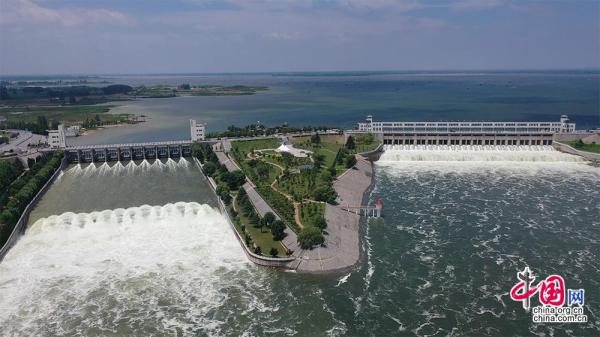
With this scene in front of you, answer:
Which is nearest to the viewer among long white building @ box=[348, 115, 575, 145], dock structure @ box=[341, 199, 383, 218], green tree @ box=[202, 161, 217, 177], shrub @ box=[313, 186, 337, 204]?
dock structure @ box=[341, 199, 383, 218]

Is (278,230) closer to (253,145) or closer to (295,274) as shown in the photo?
(295,274)

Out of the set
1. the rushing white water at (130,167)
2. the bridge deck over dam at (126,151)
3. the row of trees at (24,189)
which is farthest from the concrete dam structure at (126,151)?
the row of trees at (24,189)

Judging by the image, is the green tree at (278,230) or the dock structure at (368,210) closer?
the green tree at (278,230)

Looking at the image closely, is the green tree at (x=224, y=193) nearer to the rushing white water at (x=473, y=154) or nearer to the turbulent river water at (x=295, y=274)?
the turbulent river water at (x=295, y=274)

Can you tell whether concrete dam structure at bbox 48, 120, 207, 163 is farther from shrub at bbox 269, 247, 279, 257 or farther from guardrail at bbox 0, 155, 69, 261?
shrub at bbox 269, 247, 279, 257

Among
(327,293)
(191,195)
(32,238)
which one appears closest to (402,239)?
(327,293)

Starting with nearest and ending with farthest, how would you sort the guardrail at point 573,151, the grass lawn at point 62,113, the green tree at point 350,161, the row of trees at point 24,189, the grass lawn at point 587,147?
1. the row of trees at point 24,189
2. the green tree at point 350,161
3. the guardrail at point 573,151
4. the grass lawn at point 587,147
5. the grass lawn at point 62,113

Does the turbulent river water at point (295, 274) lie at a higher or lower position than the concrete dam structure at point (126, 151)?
lower

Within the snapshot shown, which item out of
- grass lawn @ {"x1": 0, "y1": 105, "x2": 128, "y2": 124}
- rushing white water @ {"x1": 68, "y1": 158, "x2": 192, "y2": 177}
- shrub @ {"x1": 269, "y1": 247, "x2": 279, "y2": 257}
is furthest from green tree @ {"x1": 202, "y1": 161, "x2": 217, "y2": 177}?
grass lawn @ {"x1": 0, "y1": 105, "x2": 128, "y2": 124}
